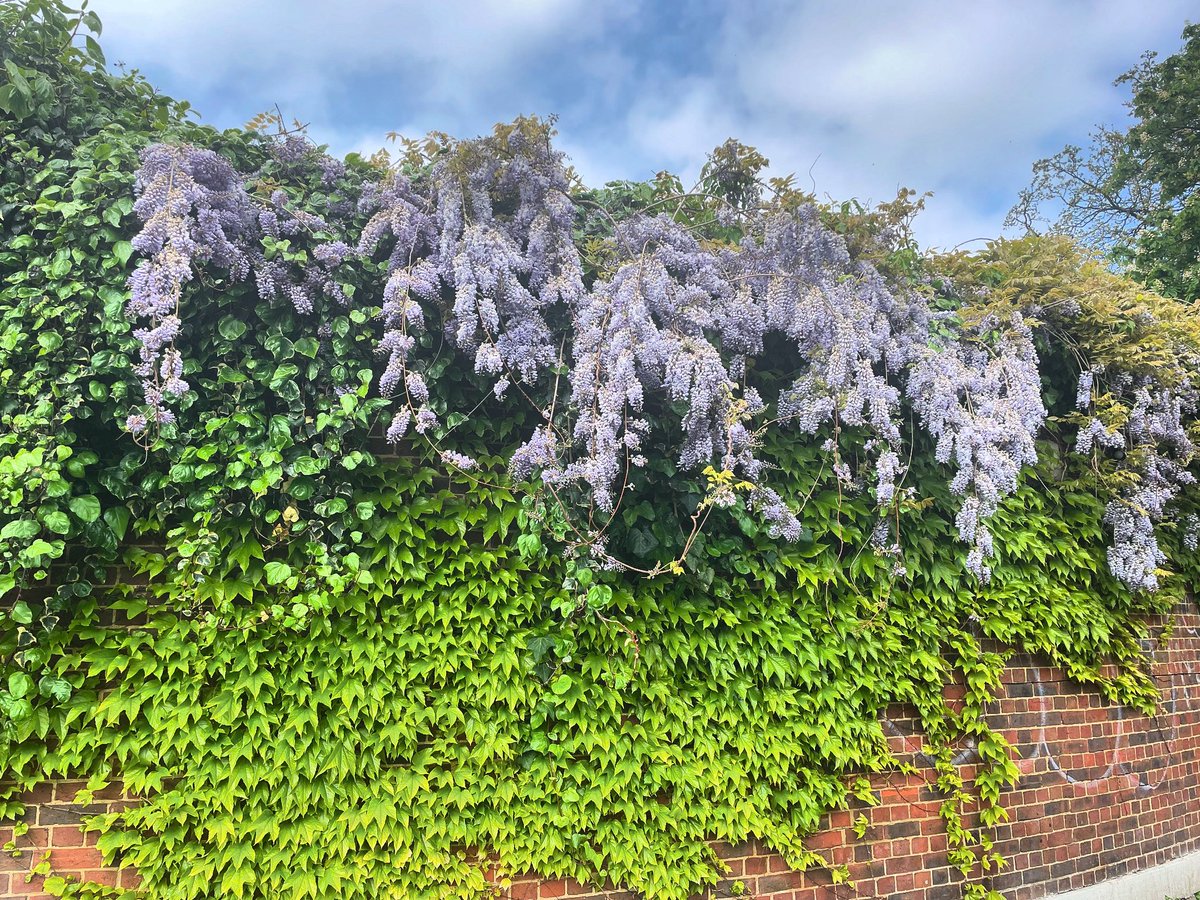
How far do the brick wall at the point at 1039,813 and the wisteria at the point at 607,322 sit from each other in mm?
1189

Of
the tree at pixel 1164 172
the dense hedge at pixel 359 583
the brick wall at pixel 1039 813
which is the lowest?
the brick wall at pixel 1039 813

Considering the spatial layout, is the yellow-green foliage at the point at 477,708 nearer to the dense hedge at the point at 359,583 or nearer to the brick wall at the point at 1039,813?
the dense hedge at the point at 359,583

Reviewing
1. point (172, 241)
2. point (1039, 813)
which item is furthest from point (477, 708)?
point (1039, 813)

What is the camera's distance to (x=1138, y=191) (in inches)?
512

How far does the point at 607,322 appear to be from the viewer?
2.89 m

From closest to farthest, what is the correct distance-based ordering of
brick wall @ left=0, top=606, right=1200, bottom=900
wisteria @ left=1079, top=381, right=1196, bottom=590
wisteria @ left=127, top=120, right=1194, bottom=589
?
wisteria @ left=127, top=120, right=1194, bottom=589 → brick wall @ left=0, top=606, right=1200, bottom=900 → wisteria @ left=1079, top=381, right=1196, bottom=590

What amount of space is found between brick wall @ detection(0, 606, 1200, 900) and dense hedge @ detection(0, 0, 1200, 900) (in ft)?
0.42

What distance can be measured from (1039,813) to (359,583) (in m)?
3.95

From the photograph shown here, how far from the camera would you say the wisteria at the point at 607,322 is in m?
2.72

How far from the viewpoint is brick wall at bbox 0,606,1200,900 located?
2906mm

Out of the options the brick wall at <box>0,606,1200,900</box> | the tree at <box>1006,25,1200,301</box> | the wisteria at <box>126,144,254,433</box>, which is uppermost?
the tree at <box>1006,25,1200,301</box>

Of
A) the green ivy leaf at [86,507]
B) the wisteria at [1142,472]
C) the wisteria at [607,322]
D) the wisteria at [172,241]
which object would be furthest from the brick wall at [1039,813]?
the wisteria at [172,241]

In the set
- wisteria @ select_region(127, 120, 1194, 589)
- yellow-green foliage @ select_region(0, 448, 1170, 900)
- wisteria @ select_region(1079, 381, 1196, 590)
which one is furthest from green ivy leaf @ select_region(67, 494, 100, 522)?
wisteria @ select_region(1079, 381, 1196, 590)

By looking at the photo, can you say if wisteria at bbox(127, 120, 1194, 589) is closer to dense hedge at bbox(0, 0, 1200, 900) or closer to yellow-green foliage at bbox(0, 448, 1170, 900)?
dense hedge at bbox(0, 0, 1200, 900)
